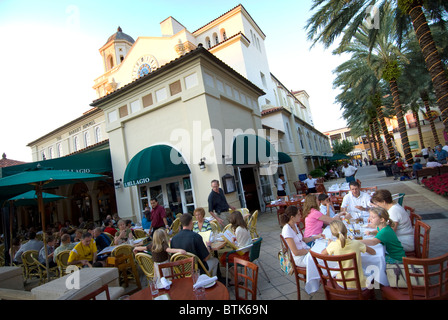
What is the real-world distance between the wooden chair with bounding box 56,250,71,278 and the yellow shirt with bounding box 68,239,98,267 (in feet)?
1.53

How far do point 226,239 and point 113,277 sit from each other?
2015 millimetres

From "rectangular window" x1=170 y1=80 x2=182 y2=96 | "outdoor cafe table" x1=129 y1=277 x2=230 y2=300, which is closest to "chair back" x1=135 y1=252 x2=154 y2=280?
"outdoor cafe table" x1=129 y1=277 x2=230 y2=300

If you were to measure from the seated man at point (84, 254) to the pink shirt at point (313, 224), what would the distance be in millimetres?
4650

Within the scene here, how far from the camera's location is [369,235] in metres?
3.60

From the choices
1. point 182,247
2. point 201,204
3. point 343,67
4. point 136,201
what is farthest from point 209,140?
point 343,67

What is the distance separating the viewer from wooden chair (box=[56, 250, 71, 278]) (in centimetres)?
523

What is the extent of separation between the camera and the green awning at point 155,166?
9.05 metres

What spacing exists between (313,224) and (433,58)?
343 inches

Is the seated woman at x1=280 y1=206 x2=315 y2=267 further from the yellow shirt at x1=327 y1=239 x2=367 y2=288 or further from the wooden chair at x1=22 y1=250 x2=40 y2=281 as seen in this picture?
the wooden chair at x1=22 y1=250 x2=40 y2=281

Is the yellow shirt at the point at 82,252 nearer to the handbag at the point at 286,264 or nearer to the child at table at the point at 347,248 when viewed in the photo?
the handbag at the point at 286,264

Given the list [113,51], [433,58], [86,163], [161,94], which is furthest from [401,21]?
[113,51]

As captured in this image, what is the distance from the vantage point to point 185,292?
8.54ft

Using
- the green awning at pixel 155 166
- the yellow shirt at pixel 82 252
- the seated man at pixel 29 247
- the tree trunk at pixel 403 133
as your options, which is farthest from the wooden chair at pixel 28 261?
the tree trunk at pixel 403 133
